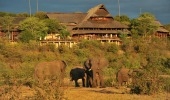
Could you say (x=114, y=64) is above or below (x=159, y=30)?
below

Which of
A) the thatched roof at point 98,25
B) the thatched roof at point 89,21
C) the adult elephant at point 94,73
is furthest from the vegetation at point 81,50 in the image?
the adult elephant at point 94,73

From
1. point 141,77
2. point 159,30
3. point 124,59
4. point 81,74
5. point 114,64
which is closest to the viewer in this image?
point 141,77

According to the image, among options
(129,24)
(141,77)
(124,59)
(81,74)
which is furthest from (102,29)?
(141,77)

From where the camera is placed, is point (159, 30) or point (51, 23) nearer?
point (51, 23)

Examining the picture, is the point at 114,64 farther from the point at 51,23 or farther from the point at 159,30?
the point at 159,30

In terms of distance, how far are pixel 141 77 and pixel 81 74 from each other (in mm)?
7557

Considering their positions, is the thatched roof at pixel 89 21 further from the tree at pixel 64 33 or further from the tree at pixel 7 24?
the tree at pixel 7 24

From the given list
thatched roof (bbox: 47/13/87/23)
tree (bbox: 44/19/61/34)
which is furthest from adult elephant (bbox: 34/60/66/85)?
thatched roof (bbox: 47/13/87/23)

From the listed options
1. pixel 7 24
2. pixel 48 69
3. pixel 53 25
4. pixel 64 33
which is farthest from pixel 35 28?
pixel 48 69

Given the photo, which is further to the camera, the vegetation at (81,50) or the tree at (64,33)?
the tree at (64,33)

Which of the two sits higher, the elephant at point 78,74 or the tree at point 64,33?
the tree at point 64,33

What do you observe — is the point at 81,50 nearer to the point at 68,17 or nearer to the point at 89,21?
the point at 89,21

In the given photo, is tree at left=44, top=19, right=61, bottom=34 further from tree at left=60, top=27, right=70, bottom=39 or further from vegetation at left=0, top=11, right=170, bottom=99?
tree at left=60, top=27, right=70, bottom=39

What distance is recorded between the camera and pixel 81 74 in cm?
2461
